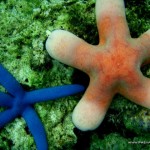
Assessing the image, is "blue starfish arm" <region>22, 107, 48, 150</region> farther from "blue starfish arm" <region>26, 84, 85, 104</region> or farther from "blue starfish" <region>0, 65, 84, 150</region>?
"blue starfish arm" <region>26, 84, 85, 104</region>

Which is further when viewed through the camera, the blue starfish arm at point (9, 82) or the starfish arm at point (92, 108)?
the blue starfish arm at point (9, 82)

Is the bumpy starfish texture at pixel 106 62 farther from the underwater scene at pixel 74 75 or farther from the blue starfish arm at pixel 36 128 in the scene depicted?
the blue starfish arm at pixel 36 128

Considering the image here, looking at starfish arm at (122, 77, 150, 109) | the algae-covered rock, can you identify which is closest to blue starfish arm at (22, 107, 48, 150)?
the algae-covered rock

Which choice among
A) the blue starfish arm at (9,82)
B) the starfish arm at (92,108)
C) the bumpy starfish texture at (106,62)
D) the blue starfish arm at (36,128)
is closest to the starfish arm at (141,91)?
the bumpy starfish texture at (106,62)

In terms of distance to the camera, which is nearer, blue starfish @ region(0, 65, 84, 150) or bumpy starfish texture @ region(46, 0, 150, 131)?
bumpy starfish texture @ region(46, 0, 150, 131)

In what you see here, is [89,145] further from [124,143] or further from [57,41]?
[57,41]

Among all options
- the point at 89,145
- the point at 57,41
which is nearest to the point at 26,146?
the point at 89,145

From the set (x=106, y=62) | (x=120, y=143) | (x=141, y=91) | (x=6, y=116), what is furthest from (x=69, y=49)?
(x=120, y=143)
